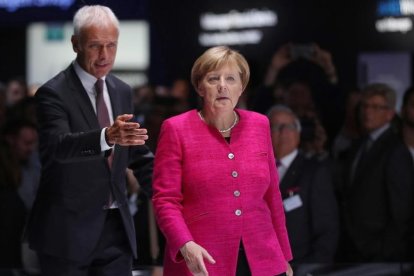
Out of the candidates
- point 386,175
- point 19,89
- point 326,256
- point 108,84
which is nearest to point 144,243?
point 326,256

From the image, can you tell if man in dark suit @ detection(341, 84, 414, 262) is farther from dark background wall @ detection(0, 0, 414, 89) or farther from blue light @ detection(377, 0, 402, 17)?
blue light @ detection(377, 0, 402, 17)

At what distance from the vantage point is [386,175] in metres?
6.14

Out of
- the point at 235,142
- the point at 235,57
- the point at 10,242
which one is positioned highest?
the point at 235,57

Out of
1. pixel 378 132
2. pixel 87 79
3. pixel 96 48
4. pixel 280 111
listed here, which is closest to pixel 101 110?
pixel 87 79

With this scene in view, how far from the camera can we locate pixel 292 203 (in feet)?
17.0

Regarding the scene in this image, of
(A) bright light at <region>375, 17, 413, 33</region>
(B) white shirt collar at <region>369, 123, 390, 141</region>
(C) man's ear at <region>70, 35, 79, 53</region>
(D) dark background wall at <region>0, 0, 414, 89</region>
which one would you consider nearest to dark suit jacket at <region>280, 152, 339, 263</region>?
(B) white shirt collar at <region>369, 123, 390, 141</region>

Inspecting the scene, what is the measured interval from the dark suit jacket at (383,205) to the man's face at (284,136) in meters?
0.83

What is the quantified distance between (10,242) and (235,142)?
319cm

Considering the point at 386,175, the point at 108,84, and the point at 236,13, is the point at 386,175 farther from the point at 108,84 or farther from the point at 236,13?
the point at 108,84

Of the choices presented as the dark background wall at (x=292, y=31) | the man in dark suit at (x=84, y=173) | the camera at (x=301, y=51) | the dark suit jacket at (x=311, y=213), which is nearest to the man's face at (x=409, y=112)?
the camera at (x=301, y=51)

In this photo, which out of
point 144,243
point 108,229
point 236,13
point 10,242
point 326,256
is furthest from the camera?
point 236,13

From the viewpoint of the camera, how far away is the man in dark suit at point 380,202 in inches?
241

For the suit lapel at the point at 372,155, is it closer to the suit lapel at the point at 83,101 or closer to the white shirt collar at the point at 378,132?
the white shirt collar at the point at 378,132

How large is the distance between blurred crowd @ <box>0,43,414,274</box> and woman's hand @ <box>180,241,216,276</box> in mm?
1676
